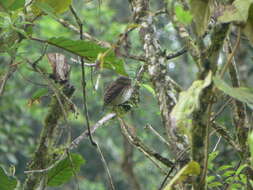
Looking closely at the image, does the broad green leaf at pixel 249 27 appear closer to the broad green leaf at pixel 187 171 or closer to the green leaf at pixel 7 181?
the broad green leaf at pixel 187 171

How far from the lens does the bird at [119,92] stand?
1197 millimetres

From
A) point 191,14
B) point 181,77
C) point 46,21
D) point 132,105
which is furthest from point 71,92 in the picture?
point 181,77

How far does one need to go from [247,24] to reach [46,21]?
5.35m

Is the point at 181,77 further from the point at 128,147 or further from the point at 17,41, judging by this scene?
the point at 17,41

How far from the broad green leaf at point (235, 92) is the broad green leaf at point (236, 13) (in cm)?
10

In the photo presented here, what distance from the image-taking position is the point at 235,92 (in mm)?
758

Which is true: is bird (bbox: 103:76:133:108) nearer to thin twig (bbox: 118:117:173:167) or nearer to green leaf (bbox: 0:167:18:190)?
thin twig (bbox: 118:117:173:167)

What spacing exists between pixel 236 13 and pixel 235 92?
0.13 m

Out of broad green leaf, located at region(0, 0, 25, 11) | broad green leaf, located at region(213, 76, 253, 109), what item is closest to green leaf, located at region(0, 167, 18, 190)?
broad green leaf, located at region(0, 0, 25, 11)

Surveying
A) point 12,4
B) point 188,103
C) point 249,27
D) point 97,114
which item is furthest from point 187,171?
point 97,114

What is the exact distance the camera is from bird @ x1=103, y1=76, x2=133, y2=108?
120 cm

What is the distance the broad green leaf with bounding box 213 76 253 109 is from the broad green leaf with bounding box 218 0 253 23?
4.0 inches

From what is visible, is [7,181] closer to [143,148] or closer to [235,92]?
[143,148]

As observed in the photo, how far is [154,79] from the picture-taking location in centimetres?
125
